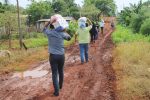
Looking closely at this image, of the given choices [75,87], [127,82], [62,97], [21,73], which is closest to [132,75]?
[127,82]

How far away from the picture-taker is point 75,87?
390 inches

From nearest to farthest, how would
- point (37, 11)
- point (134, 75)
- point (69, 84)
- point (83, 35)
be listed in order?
point (69, 84) → point (134, 75) → point (83, 35) → point (37, 11)

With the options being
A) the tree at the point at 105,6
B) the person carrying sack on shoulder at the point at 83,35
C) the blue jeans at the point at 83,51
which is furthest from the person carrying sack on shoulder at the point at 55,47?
the tree at the point at 105,6

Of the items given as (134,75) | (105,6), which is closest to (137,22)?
(134,75)

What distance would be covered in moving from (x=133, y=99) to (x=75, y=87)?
201cm

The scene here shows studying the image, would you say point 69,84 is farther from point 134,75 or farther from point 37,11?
point 37,11

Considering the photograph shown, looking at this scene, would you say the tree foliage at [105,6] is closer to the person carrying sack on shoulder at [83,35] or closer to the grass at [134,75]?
the grass at [134,75]

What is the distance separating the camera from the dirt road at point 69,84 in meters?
8.97

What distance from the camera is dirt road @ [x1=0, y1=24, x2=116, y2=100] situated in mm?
8969

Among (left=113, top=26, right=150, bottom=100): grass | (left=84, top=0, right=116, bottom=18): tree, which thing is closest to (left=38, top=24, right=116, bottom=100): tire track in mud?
(left=113, top=26, right=150, bottom=100): grass

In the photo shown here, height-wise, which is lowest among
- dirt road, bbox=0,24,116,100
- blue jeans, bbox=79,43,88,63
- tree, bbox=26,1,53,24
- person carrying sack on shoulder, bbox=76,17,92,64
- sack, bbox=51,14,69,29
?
dirt road, bbox=0,24,116,100

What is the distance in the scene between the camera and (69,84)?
1033cm

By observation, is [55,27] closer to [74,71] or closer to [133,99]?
[133,99]

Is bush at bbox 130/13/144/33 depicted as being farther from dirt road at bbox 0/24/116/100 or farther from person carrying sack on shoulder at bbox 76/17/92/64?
dirt road at bbox 0/24/116/100
